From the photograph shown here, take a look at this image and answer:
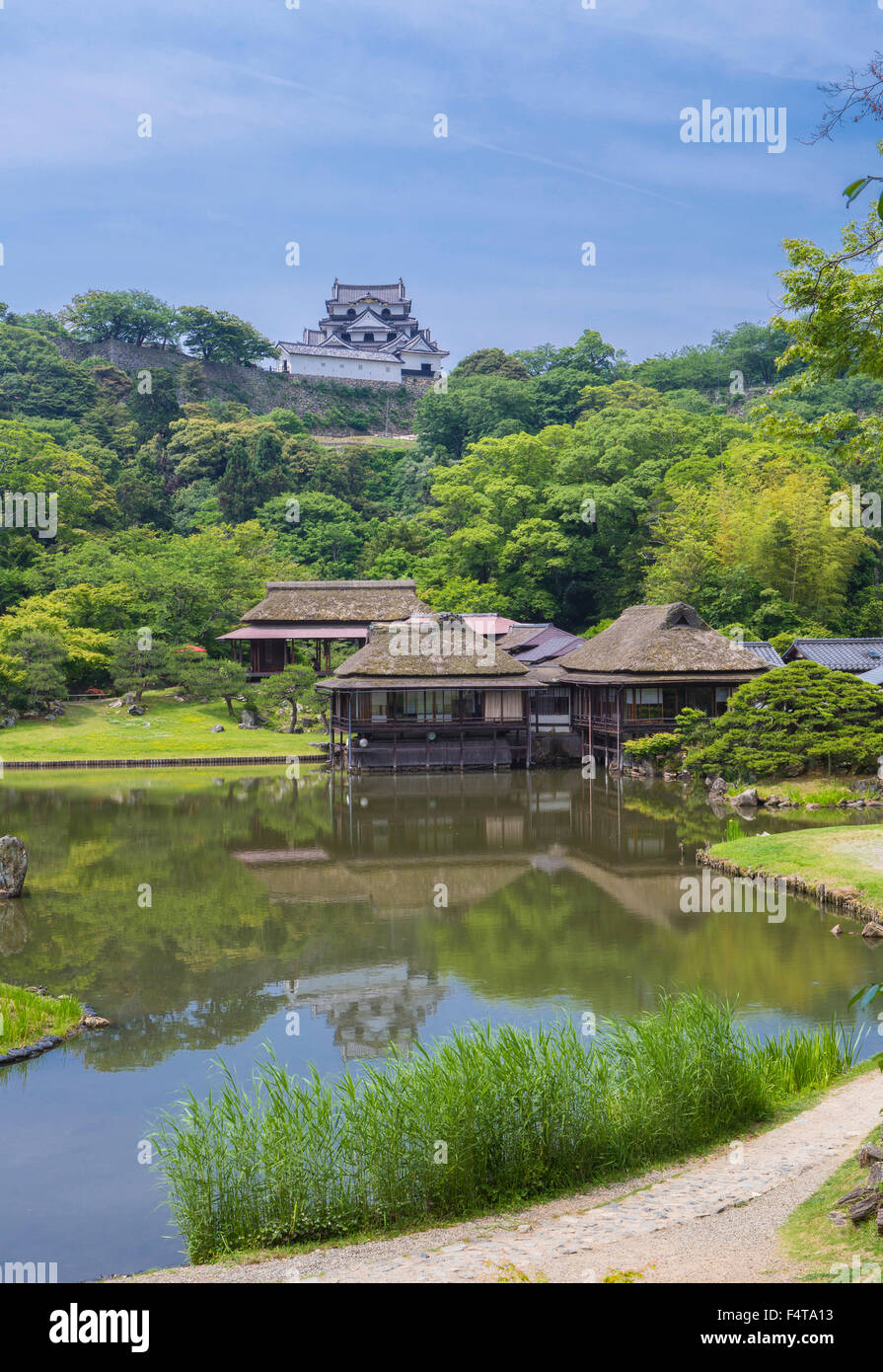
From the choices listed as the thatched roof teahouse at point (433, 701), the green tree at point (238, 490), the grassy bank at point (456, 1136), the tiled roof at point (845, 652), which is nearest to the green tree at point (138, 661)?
the thatched roof teahouse at point (433, 701)

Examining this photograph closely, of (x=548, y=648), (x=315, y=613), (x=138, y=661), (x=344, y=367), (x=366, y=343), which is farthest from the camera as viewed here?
(x=366, y=343)

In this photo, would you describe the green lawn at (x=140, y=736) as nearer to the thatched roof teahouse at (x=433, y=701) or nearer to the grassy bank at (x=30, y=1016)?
the thatched roof teahouse at (x=433, y=701)

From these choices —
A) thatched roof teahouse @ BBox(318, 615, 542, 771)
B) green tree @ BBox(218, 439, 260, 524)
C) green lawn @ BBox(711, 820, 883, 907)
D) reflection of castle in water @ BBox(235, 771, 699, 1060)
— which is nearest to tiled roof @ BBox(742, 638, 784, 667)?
thatched roof teahouse @ BBox(318, 615, 542, 771)

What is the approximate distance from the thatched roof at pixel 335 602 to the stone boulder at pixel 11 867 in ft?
68.4

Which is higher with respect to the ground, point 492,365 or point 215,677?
point 492,365

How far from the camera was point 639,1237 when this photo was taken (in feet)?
16.1

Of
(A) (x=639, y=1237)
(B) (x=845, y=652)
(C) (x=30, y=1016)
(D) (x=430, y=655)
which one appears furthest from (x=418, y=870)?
(B) (x=845, y=652)

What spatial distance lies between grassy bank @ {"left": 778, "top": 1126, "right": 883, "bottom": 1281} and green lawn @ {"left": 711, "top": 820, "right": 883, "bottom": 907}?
25.2ft

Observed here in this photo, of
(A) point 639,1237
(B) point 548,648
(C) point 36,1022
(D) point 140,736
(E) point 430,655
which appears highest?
(B) point 548,648

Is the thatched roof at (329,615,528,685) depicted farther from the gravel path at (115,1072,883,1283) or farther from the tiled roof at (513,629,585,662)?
the gravel path at (115,1072,883,1283)

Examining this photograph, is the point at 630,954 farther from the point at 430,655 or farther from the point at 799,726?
the point at 430,655

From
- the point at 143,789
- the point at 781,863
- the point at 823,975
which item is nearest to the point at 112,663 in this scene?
the point at 143,789

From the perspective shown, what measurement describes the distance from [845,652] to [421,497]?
29495 millimetres

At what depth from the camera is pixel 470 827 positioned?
18.6 meters
